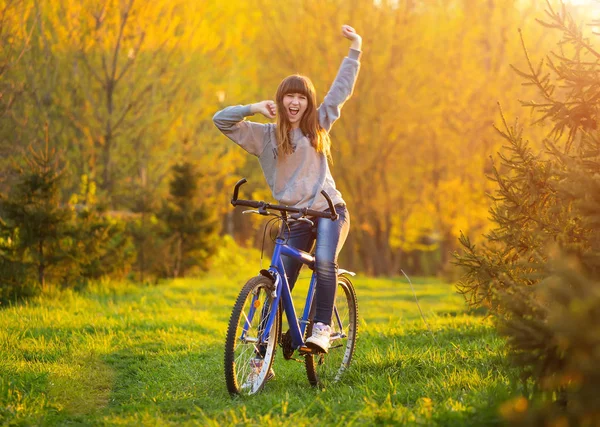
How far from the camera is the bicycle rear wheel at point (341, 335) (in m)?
5.36

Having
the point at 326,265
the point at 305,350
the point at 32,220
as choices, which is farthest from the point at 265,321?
the point at 32,220

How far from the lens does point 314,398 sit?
181 inches

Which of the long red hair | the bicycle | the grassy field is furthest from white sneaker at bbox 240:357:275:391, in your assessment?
the long red hair

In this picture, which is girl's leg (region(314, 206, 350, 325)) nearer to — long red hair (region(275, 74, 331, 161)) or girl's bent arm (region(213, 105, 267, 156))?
long red hair (region(275, 74, 331, 161))

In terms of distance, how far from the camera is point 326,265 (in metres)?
4.93

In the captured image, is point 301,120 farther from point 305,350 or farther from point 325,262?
point 305,350

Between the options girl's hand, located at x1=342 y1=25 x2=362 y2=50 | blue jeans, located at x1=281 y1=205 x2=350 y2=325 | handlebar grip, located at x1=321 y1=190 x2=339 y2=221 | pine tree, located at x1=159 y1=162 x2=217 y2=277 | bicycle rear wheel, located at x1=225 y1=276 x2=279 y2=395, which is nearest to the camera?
bicycle rear wheel, located at x1=225 y1=276 x2=279 y2=395

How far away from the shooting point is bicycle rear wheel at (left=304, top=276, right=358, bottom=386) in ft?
17.6

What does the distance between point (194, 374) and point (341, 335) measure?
1.14 m

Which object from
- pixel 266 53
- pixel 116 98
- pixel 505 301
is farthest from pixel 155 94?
pixel 505 301

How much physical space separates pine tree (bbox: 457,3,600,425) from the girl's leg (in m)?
1.10

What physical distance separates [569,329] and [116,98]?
45.3 feet

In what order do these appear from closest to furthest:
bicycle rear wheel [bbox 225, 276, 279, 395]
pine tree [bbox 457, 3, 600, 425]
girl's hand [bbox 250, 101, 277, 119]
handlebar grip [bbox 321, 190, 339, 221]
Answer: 1. pine tree [bbox 457, 3, 600, 425]
2. bicycle rear wheel [bbox 225, 276, 279, 395]
3. girl's hand [bbox 250, 101, 277, 119]
4. handlebar grip [bbox 321, 190, 339, 221]

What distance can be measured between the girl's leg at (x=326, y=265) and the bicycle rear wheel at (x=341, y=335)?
316 mm
